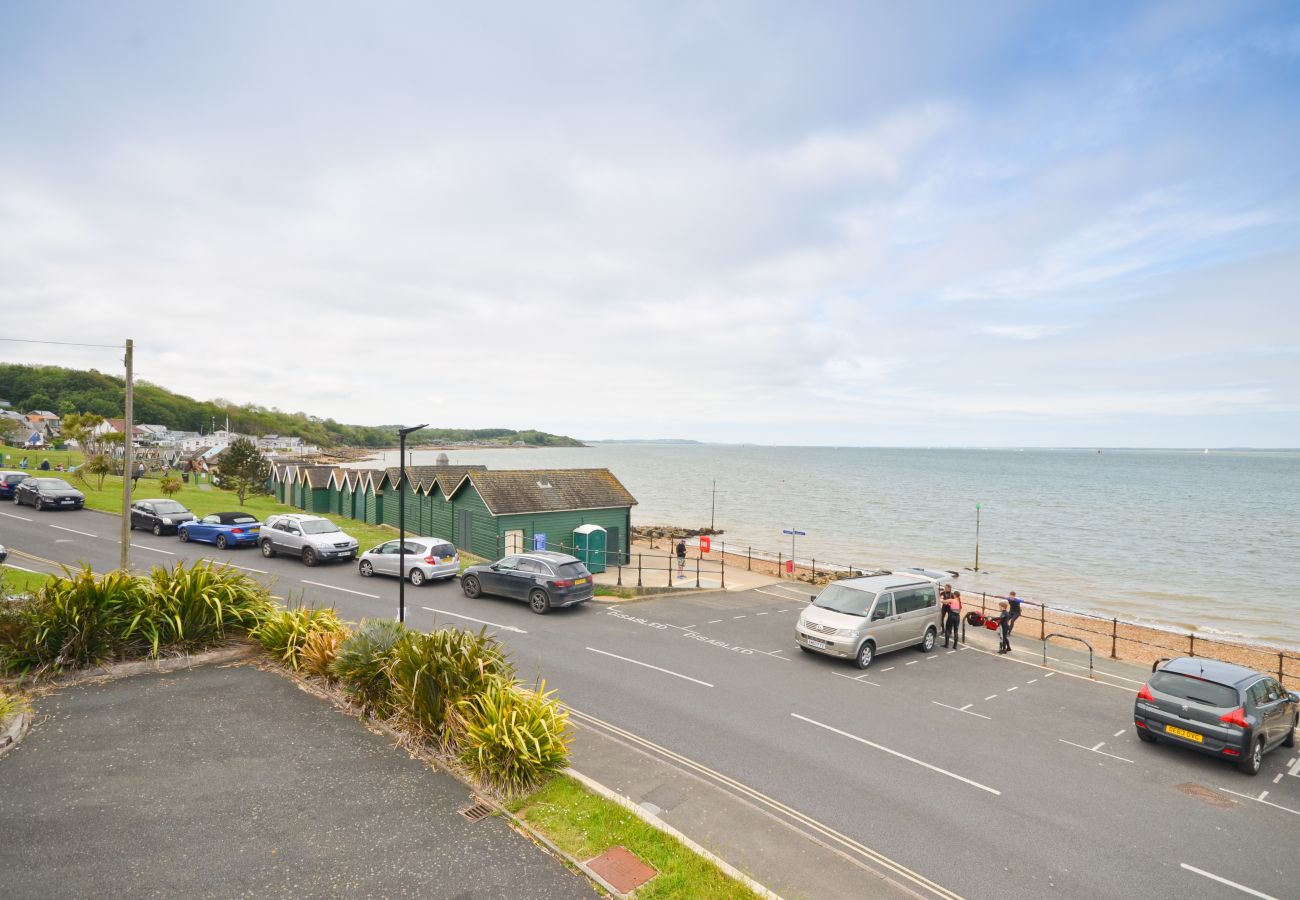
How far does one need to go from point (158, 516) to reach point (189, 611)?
1924cm

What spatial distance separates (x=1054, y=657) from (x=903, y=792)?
11552 mm

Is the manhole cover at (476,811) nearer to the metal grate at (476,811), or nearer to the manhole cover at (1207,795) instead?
the metal grate at (476,811)

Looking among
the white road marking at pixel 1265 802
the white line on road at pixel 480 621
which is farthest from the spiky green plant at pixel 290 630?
the white road marking at pixel 1265 802

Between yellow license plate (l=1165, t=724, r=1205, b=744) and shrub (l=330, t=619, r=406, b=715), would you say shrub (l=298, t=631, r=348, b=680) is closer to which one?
shrub (l=330, t=619, r=406, b=715)

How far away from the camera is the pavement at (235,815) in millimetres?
5984

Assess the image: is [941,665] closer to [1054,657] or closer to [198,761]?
[1054,657]

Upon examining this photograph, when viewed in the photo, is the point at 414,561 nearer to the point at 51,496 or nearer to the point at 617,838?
the point at 617,838

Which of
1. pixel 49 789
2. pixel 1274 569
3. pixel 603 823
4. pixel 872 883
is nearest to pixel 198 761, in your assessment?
pixel 49 789

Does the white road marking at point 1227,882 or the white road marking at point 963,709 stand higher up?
the white road marking at point 1227,882

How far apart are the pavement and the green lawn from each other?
0.39 meters

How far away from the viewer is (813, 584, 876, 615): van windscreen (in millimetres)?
15953

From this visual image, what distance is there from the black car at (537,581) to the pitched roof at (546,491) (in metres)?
6.35

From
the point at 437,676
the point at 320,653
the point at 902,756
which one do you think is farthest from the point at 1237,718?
the point at 320,653

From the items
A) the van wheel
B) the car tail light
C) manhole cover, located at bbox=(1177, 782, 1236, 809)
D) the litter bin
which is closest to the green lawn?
manhole cover, located at bbox=(1177, 782, 1236, 809)
